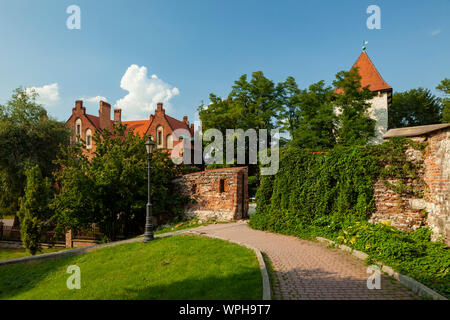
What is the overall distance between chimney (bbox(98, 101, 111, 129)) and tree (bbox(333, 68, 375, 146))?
2818 cm

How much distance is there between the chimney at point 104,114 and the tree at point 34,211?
21233mm

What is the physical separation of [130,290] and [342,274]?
4.50 meters

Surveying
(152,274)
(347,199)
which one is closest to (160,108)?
(347,199)

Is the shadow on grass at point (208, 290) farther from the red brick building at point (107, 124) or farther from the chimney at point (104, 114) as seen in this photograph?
the chimney at point (104, 114)

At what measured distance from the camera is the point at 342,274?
5.51 m

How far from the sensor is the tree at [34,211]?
13477 millimetres

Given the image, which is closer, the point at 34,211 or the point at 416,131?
the point at 416,131

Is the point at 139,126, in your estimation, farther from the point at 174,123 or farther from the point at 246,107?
the point at 246,107

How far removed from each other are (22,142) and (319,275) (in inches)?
940

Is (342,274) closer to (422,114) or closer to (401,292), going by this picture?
(401,292)

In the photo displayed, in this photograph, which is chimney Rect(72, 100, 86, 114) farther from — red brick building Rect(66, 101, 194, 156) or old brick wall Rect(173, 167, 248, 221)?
old brick wall Rect(173, 167, 248, 221)

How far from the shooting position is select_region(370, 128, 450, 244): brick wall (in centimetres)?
719

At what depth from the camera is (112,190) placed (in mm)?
13367

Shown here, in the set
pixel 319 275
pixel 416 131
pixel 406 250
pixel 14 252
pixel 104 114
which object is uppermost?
pixel 104 114
